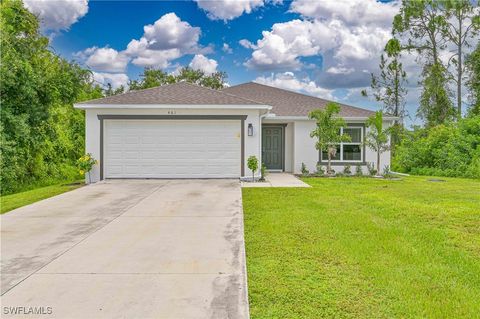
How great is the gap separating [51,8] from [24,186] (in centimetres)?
834

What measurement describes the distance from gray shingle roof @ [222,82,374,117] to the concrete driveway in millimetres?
9060

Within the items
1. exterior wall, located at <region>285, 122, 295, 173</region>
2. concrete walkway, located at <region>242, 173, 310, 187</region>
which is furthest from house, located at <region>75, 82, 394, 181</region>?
exterior wall, located at <region>285, 122, 295, 173</region>

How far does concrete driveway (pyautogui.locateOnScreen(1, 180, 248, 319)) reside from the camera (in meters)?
3.55

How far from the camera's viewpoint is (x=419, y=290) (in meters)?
3.97

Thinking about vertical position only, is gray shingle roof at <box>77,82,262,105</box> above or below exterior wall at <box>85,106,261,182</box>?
above

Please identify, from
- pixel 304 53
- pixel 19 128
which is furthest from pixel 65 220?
pixel 304 53

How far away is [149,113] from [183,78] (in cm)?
2148

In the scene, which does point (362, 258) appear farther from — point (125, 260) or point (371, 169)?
point (371, 169)

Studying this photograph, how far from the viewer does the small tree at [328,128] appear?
15.0 metres

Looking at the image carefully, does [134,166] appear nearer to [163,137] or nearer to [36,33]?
[163,137]

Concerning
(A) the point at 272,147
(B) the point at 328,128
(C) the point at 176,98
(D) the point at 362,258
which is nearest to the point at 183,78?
(A) the point at 272,147

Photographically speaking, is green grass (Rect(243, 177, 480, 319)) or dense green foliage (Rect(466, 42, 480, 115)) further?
dense green foliage (Rect(466, 42, 480, 115))

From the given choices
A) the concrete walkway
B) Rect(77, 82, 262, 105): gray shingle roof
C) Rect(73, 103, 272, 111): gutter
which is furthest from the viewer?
Rect(77, 82, 262, 105): gray shingle roof

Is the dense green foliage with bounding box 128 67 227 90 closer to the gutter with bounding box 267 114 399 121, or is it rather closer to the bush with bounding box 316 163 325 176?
the gutter with bounding box 267 114 399 121
